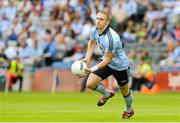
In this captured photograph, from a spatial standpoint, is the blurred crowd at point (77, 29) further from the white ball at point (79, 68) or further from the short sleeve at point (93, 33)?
the white ball at point (79, 68)

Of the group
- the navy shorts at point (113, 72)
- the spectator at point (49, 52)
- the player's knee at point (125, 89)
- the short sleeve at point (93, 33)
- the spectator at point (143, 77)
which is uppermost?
the spectator at point (49, 52)

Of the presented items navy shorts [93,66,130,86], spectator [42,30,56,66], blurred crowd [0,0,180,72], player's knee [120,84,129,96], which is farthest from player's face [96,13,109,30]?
spectator [42,30,56,66]

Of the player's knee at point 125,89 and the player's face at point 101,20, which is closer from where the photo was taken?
the player's face at point 101,20

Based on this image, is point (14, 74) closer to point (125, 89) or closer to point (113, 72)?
point (125, 89)

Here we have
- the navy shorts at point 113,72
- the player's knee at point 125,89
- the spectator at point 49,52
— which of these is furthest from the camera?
the spectator at point 49,52

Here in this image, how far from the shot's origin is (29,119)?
14922 mm

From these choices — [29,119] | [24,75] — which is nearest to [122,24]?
[24,75]

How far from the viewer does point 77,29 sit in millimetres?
34875

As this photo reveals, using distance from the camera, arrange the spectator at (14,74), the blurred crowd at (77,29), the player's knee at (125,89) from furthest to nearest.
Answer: the blurred crowd at (77,29)
the spectator at (14,74)
the player's knee at (125,89)

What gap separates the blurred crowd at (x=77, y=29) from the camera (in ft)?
108

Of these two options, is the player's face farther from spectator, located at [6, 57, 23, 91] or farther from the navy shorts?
spectator, located at [6, 57, 23, 91]

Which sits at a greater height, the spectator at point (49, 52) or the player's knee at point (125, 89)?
the spectator at point (49, 52)

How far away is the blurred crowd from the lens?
33000 millimetres

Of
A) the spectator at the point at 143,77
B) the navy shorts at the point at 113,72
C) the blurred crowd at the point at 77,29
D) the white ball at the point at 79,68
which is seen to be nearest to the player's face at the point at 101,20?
the white ball at the point at 79,68
